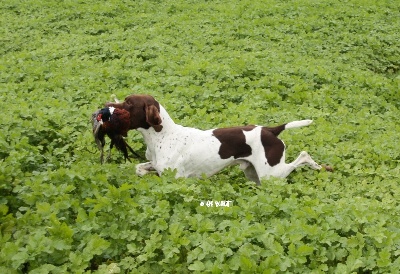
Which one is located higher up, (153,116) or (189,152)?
(153,116)

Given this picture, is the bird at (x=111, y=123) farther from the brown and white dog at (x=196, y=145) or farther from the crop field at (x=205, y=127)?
the crop field at (x=205, y=127)

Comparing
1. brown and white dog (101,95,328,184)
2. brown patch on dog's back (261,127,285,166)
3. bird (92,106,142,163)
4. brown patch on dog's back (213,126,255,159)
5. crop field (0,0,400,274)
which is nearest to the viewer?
crop field (0,0,400,274)

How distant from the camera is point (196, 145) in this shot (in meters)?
5.64

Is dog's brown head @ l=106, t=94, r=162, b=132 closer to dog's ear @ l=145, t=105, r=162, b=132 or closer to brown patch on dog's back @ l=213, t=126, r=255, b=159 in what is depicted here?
dog's ear @ l=145, t=105, r=162, b=132

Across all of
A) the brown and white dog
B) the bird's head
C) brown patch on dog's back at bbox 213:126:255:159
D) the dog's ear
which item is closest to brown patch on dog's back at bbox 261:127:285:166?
the brown and white dog

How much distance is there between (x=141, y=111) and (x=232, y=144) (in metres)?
1.18

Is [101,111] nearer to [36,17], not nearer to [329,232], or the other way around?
[329,232]

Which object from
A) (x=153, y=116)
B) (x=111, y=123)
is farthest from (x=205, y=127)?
(x=111, y=123)

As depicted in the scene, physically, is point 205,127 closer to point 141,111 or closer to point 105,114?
point 141,111

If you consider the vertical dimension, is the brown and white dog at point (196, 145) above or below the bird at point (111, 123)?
below

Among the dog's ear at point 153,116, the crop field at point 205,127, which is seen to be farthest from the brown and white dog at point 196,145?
the crop field at point 205,127

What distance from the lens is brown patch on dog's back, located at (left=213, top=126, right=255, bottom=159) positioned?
5.64 metres

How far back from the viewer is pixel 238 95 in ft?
31.6

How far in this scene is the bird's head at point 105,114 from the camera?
5.38 metres
